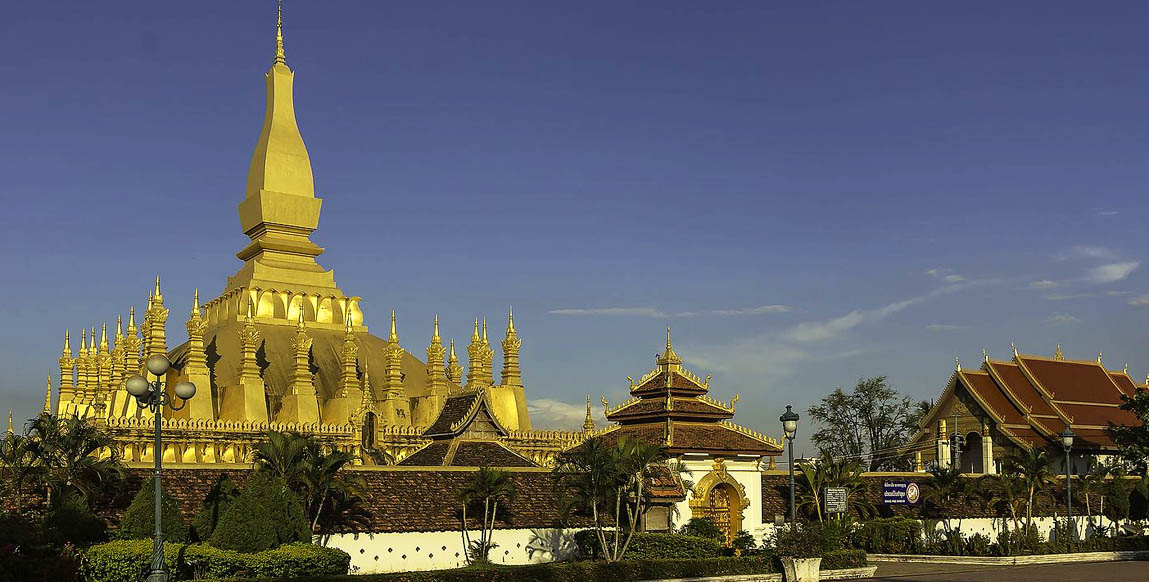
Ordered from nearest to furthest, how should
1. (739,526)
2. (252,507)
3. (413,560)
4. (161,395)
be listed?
(161,395), (252,507), (413,560), (739,526)

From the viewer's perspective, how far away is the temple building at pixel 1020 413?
52531 millimetres

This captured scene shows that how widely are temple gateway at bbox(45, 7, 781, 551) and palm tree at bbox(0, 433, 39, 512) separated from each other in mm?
3597

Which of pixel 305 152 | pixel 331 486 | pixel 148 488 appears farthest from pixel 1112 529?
pixel 305 152

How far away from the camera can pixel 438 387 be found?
176 feet

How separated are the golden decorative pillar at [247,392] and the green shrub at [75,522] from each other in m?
21.5

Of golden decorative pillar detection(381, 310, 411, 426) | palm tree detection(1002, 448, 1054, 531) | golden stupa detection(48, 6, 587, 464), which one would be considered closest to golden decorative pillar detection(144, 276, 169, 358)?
golden stupa detection(48, 6, 587, 464)

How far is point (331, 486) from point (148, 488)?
383 cm

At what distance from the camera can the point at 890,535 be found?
3816 cm

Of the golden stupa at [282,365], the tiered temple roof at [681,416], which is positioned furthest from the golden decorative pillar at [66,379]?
the tiered temple roof at [681,416]

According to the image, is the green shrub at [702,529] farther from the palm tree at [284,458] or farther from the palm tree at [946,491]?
the palm tree at [284,458]

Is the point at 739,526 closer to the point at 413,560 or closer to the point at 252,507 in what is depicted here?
the point at 413,560

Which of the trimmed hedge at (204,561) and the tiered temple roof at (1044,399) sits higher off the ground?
the tiered temple roof at (1044,399)

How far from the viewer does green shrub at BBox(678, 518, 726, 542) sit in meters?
32.8

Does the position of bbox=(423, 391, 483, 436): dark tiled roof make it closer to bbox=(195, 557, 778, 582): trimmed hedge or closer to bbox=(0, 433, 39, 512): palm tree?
bbox=(195, 557, 778, 582): trimmed hedge
